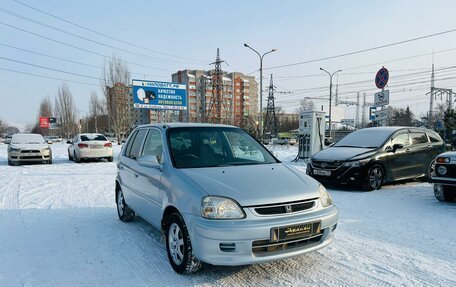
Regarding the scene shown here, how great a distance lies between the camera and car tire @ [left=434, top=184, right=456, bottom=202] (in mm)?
6668

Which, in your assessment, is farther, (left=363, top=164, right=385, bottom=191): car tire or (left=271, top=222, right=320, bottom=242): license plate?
(left=363, top=164, right=385, bottom=191): car tire

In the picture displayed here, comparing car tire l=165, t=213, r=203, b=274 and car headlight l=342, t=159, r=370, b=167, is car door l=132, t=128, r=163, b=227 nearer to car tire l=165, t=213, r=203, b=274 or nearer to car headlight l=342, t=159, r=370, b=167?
car tire l=165, t=213, r=203, b=274

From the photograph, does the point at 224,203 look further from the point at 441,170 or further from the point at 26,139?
the point at 26,139

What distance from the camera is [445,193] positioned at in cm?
670

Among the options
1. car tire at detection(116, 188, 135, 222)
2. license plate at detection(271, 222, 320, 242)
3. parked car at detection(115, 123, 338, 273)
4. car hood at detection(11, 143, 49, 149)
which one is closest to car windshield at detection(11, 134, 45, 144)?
car hood at detection(11, 143, 49, 149)

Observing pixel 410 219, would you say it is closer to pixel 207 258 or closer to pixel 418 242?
pixel 418 242

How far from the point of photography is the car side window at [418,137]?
356 inches

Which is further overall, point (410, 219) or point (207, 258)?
point (410, 219)

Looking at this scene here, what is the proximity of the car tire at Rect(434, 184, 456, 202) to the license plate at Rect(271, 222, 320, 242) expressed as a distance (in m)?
4.89

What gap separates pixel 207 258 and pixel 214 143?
173cm

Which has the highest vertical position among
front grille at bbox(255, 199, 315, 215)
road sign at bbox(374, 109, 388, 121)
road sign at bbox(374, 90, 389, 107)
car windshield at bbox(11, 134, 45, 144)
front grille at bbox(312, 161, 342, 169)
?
road sign at bbox(374, 90, 389, 107)

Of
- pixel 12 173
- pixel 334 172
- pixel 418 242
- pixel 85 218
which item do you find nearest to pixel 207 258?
pixel 418 242

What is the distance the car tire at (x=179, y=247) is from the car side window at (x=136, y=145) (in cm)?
171

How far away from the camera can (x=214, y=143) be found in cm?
439
